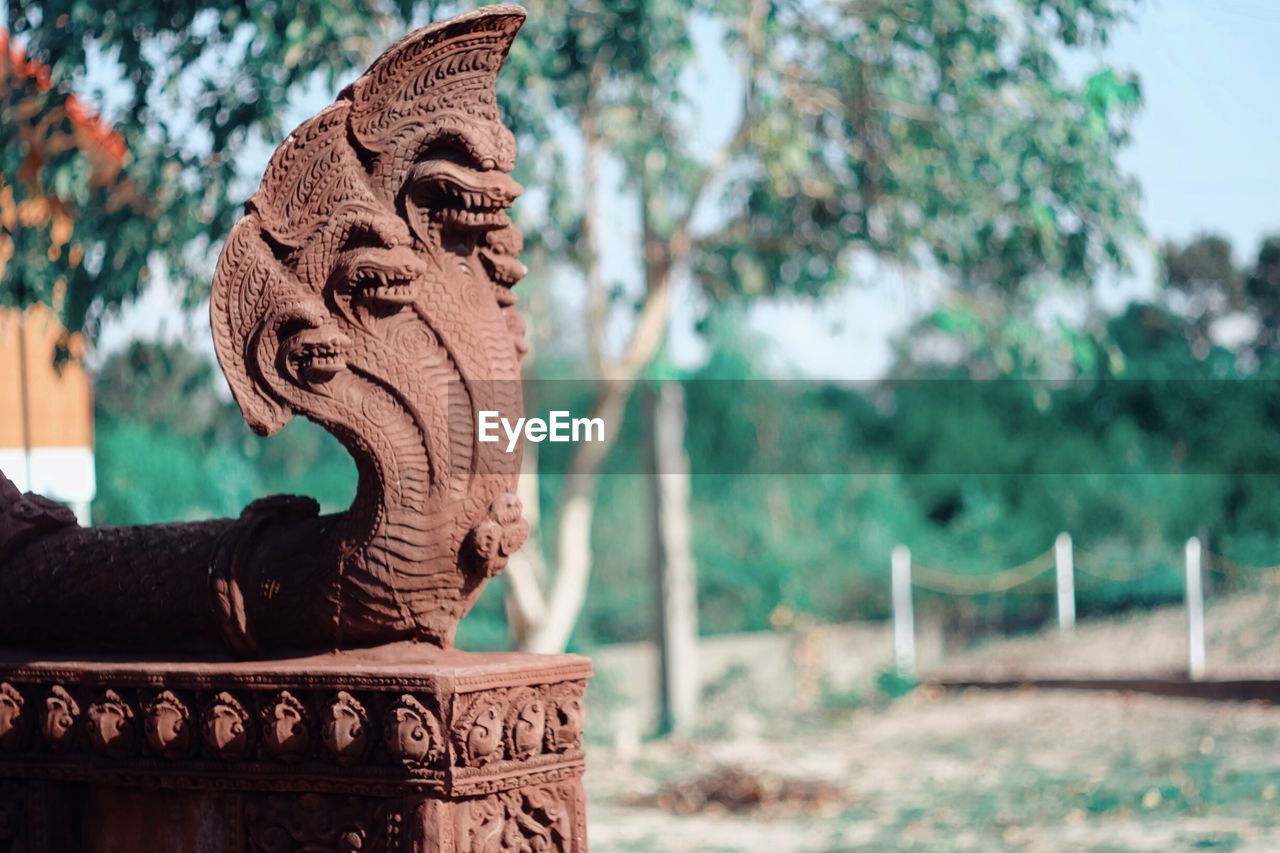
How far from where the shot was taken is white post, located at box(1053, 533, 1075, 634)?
1325 centimetres

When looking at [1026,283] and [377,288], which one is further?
[1026,283]

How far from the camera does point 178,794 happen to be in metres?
3.19

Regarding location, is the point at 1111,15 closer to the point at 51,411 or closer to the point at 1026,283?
the point at 1026,283

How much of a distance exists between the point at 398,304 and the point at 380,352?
0.10 m

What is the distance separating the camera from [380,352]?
312 cm

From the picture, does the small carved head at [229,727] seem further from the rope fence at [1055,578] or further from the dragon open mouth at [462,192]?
the rope fence at [1055,578]

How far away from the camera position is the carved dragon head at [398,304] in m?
3.08

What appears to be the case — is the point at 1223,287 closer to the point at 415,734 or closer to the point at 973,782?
the point at 973,782

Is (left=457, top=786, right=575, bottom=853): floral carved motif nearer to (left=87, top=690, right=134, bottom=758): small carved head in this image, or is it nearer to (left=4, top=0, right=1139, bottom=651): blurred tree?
(left=87, top=690, right=134, bottom=758): small carved head

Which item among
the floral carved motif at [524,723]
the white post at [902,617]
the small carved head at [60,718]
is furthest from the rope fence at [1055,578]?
the small carved head at [60,718]

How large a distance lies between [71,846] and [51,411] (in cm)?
570

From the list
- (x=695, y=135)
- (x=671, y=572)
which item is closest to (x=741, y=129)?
(x=695, y=135)

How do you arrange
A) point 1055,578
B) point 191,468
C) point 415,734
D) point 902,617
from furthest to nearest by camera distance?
point 1055,578 < point 902,617 < point 191,468 < point 415,734

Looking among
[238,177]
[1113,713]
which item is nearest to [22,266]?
[238,177]
